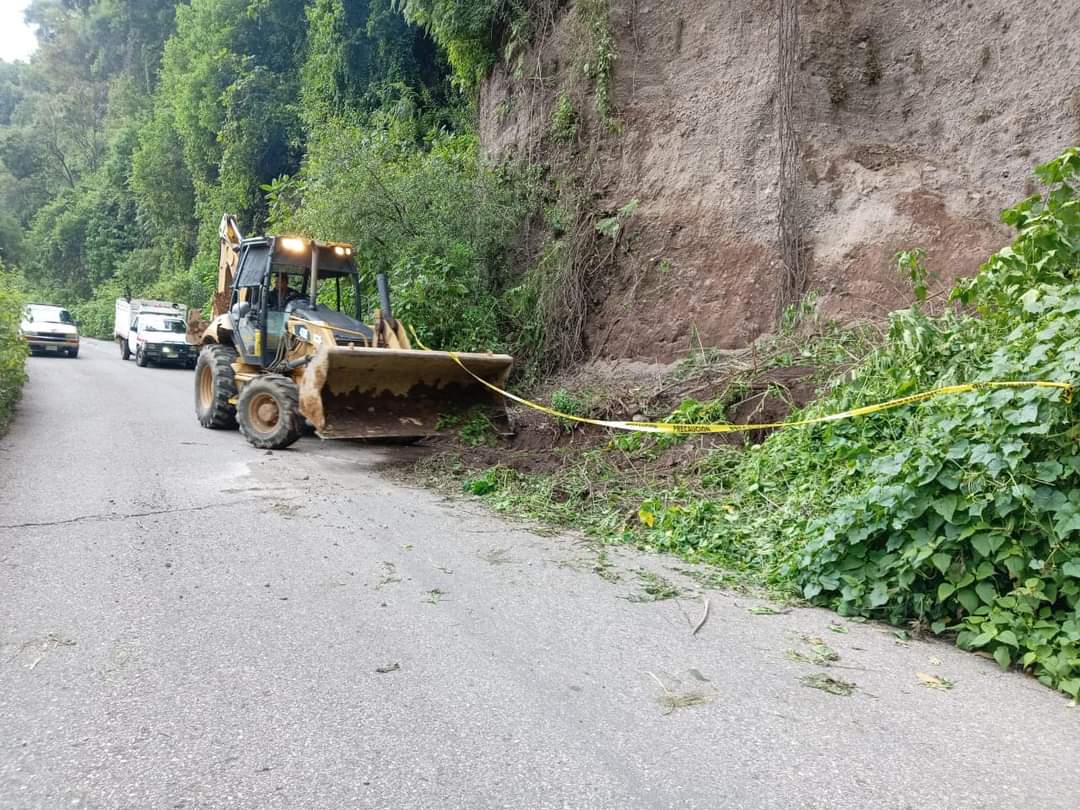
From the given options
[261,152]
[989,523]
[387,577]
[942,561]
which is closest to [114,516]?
[387,577]

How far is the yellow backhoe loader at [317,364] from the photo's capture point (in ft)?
29.7

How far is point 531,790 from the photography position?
285 centimetres

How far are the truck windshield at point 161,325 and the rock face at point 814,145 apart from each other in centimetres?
1607

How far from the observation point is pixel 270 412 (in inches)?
395

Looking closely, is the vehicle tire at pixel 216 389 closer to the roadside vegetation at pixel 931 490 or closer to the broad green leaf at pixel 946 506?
Answer: the roadside vegetation at pixel 931 490

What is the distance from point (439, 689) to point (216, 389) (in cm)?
870

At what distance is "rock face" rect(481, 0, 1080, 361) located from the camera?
9.23 m

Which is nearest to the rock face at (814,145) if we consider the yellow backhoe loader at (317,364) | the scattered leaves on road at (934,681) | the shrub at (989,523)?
the yellow backhoe loader at (317,364)

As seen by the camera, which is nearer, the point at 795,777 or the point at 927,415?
the point at 795,777

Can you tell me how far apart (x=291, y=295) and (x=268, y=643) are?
794 cm

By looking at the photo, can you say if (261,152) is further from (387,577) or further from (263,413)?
(387,577)

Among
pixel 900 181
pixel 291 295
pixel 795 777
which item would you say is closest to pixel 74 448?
pixel 291 295

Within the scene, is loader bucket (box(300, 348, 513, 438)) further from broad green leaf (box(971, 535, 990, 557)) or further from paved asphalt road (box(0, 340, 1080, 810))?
broad green leaf (box(971, 535, 990, 557))

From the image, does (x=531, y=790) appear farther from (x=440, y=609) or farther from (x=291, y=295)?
(x=291, y=295)
